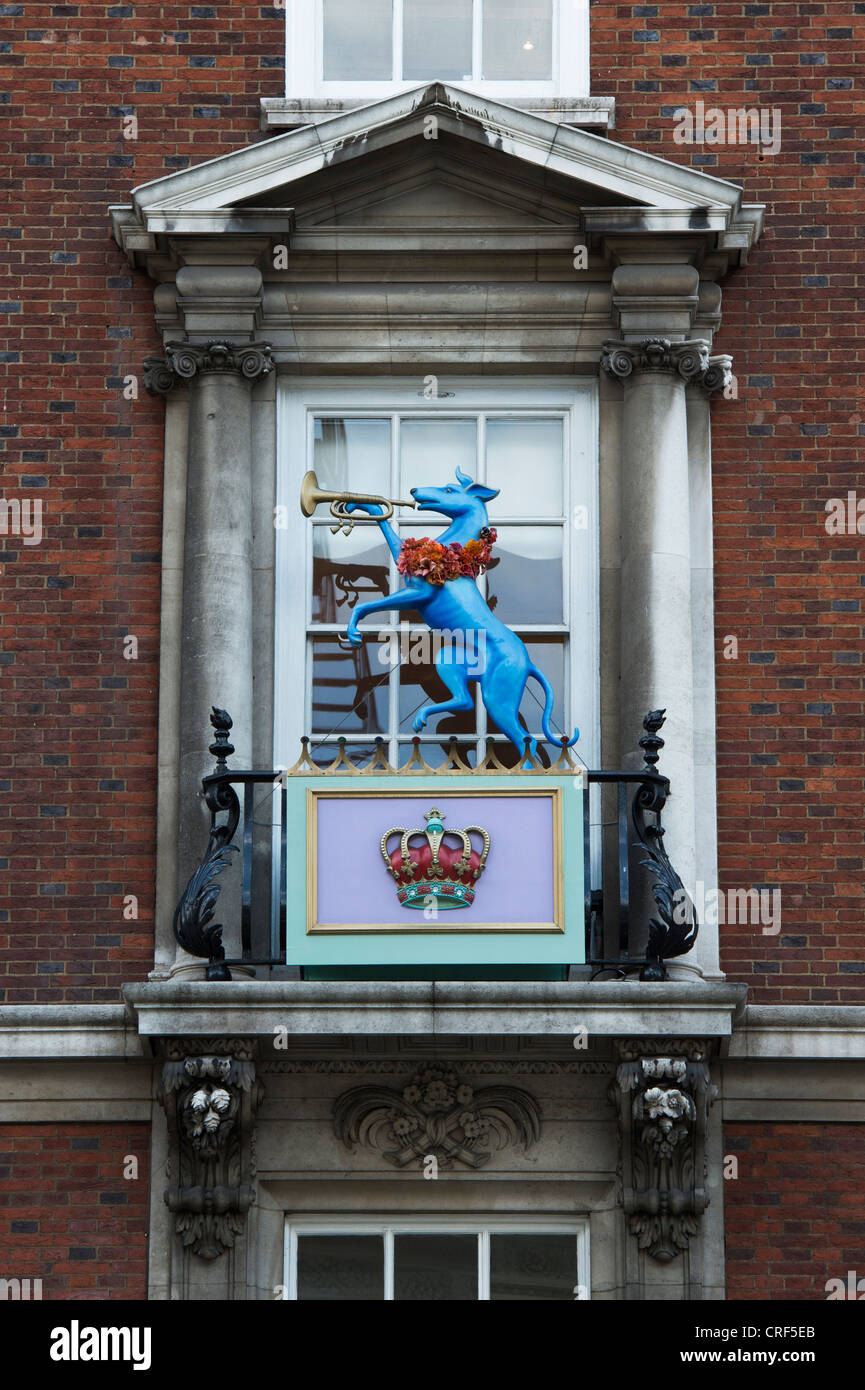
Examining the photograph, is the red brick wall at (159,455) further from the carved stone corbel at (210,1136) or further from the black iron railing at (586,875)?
the carved stone corbel at (210,1136)

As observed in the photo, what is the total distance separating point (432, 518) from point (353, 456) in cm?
49

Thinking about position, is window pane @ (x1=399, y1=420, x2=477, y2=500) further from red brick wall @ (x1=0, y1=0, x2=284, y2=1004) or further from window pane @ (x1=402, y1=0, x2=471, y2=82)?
window pane @ (x1=402, y1=0, x2=471, y2=82)

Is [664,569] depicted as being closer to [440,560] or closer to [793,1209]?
[440,560]

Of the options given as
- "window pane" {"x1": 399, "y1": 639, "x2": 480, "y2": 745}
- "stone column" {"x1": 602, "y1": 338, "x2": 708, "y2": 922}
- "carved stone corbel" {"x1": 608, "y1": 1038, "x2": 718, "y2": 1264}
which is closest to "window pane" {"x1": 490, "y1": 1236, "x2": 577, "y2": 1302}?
"carved stone corbel" {"x1": 608, "y1": 1038, "x2": 718, "y2": 1264}

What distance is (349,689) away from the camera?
13.5 metres

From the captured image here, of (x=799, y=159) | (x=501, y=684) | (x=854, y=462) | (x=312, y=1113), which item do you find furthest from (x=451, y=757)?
(x=799, y=159)

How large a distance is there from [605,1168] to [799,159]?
5.07 meters

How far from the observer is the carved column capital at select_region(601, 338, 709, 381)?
13555 mm

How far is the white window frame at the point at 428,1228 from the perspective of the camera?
12523 millimetres

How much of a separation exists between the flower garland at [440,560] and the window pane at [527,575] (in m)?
0.42

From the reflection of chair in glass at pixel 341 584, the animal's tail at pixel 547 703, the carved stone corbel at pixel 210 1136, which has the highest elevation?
the reflection of chair in glass at pixel 341 584

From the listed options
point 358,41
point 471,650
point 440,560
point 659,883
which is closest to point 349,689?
point 471,650

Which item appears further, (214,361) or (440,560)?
(214,361)

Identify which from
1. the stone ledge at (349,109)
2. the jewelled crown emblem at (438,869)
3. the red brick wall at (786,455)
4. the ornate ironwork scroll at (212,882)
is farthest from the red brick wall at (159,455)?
the jewelled crown emblem at (438,869)
